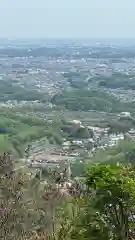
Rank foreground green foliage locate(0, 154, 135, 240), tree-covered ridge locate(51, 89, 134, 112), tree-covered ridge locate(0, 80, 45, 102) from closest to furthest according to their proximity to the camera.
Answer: foreground green foliage locate(0, 154, 135, 240) → tree-covered ridge locate(51, 89, 134, 112) → tree-covered ridge locate(0, 80, 45, 102)

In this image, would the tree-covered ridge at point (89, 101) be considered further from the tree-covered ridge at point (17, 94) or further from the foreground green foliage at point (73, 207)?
the foreground green foliage at point (73, 207)

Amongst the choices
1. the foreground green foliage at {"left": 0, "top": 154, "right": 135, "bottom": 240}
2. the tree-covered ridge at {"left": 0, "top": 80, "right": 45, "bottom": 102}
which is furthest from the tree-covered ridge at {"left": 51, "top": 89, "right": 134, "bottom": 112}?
the foreground green foliage at {"left": 0, "top": 154, "right": 135, "bottom": 240}

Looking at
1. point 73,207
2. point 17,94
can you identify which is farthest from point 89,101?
point 73,207

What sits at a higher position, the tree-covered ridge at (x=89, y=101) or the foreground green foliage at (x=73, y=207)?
the foreground green foliage at (x=73, y=207)

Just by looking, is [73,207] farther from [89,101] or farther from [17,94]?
[17,94]

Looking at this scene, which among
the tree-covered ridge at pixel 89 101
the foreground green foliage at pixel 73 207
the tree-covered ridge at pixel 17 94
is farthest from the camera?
the tree-covered ridge at pixel 17 94

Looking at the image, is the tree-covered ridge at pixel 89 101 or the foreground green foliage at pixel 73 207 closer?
the foreground green foliage at pixel 73 207

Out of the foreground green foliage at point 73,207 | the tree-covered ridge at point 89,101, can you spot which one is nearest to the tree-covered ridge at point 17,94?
the tree-covered ridge at point 89,101

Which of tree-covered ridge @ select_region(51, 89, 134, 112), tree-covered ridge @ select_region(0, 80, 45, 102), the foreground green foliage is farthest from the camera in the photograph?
tree-covered ridge @ select_region(0, 80, 45, 102)

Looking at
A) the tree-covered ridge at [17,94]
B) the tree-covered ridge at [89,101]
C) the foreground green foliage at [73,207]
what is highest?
the foreground green foliage at [73,207]

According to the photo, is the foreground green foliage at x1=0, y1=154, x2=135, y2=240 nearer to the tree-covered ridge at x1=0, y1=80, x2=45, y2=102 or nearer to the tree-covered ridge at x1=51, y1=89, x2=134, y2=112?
the tree-covered ridge at x1=51, y1=89, x2=134, y2=112

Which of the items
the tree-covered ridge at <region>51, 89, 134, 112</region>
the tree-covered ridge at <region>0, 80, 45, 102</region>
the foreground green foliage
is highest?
the foreground green foliage
